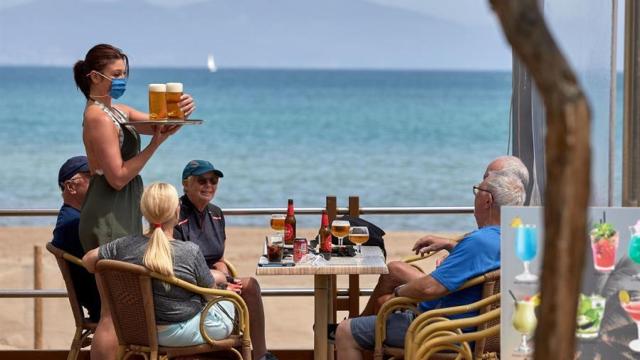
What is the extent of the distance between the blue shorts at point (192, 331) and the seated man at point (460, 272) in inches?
17.1

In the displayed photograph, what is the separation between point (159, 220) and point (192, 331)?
0.42 metres

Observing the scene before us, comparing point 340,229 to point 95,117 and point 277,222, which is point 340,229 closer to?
point 277,222

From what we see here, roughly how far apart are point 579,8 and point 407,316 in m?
1.31

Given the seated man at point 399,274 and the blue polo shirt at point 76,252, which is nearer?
the blue polo shirt at point 76,252

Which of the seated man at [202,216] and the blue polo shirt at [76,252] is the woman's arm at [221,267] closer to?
the seated man at [202,216]

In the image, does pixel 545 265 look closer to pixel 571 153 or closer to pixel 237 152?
pixel 571 153

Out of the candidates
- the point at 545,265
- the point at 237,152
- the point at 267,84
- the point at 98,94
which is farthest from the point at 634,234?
the point at 267,84

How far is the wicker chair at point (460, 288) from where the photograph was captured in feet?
13.4

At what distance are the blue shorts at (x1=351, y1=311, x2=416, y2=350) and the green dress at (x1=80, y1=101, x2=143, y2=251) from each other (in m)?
0.96

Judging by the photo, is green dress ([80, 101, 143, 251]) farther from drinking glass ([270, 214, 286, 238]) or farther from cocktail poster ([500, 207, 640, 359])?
cocktail poster ([500, 207, 640, 359])

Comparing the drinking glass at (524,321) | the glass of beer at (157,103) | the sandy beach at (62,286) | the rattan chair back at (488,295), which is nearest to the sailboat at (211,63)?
the sandy beach at (62,286)

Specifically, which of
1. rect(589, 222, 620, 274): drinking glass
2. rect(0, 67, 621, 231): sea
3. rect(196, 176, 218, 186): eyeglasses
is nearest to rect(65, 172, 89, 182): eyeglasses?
rect(196, 176, 218, 186): eyeglasses

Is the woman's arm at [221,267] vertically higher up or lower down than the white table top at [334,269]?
lower down

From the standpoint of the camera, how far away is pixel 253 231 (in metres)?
20.1
